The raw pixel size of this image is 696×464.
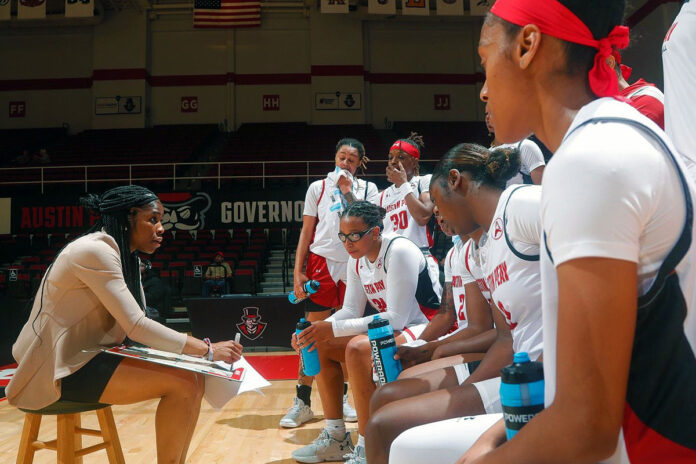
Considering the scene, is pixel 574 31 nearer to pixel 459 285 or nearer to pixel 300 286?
pixel 459 285

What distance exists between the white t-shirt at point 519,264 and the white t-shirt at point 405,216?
2.26 metres

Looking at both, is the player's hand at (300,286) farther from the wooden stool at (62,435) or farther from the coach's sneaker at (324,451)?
the wooden stool at (62,435)

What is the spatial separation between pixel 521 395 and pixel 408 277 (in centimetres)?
205

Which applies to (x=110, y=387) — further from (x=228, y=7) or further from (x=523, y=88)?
(x=228, y=7)

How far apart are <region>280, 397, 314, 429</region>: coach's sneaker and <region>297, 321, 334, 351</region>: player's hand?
1.06 meters

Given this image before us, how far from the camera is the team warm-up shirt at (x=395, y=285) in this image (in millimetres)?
2840

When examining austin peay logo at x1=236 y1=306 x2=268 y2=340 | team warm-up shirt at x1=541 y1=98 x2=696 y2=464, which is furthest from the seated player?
austin peay logo at x1=236 y1=306 x2=268 y2=340

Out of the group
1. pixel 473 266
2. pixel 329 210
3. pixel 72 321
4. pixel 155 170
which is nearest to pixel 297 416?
pixel 329 210

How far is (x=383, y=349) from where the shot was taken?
2.14 m

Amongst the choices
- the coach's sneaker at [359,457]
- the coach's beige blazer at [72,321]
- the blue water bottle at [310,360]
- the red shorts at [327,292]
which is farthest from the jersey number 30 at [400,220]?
the coach's beige blazer at [72,321]

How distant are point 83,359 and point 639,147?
7.23 ft

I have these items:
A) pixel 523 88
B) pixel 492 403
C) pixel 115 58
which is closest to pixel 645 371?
pixel 523 88

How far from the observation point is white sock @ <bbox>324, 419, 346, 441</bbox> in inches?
124

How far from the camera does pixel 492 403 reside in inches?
59.5
